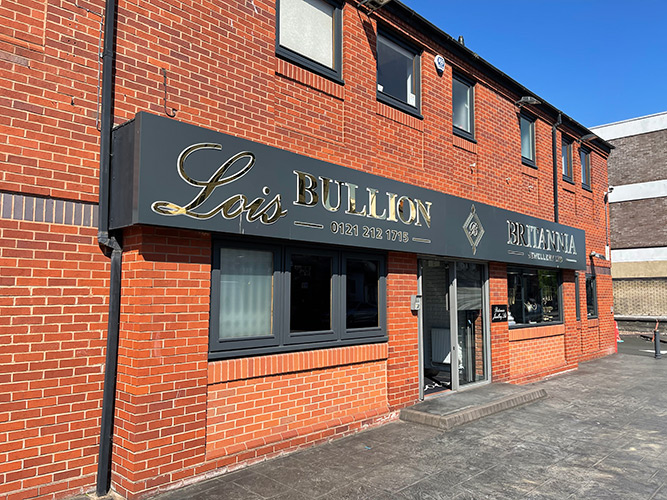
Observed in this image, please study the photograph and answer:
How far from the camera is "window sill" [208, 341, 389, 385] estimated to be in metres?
4.81

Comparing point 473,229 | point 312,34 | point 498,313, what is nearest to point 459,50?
point 473,229

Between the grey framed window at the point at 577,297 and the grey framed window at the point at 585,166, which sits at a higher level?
the grey framed window at the point at 585,166

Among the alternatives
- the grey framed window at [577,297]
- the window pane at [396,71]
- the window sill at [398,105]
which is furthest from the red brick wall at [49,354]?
the grey framed window at [577,297]

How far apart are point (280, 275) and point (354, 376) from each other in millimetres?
Answer: 1868

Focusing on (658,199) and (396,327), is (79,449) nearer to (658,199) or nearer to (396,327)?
(396,327)

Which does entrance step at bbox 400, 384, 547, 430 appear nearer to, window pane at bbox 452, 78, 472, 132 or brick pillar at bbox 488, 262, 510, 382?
brick pillar at bbox 488, 262, 510, 382

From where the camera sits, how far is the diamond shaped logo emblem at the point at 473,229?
805 centimetres

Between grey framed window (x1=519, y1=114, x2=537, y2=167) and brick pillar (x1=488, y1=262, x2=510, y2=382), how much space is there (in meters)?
3.04

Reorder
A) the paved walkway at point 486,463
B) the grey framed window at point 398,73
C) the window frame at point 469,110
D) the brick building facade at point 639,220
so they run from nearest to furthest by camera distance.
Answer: the paved walkway at point 486,463 → the grey framed window at point 398,73 → the window frame at point 469,110 → the brick building facade at point 639,220

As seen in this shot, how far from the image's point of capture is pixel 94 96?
428cm

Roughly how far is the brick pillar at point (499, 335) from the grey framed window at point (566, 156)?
5178 millimetres

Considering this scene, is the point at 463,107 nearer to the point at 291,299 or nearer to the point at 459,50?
the point at 459,50

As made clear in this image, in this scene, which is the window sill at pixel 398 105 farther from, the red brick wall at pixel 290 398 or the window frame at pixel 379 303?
the red brick wall at pixel 290 398

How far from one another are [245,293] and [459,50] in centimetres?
646
